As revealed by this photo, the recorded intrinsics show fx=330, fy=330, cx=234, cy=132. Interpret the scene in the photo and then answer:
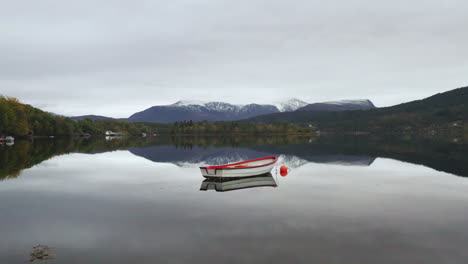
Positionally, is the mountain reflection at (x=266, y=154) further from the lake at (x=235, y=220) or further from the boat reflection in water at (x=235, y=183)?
the boat reflection in water at (x=235, y=183)

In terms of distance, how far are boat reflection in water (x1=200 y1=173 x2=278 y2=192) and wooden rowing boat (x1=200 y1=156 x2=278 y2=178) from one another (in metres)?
0.68

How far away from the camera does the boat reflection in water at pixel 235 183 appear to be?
33.7 m

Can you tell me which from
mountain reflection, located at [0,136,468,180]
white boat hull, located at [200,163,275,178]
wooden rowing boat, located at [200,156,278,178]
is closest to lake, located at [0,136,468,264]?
white boat hull, located at [200,163,275,178]

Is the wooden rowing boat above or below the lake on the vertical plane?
above

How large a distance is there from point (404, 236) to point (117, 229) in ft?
52.3

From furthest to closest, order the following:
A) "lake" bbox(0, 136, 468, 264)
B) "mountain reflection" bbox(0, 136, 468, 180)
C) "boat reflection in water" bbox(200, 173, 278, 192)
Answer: "mountain reflection" bbox(0, 136, 468, 180) → "boat reflection in water" bbox(200, 173, 278, 192) → "lake" bbox(0, 136, 468, 264)

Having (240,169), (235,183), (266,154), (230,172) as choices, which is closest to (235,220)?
(235,183)

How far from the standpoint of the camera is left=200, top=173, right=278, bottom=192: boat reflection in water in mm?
33741

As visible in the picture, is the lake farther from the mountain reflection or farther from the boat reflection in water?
the mountain reflection

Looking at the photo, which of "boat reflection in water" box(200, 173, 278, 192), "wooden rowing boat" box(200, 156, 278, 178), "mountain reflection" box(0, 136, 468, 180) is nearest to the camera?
"boat reflection in water" box(200, 173, 278, 192)

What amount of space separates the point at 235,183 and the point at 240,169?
188 cm

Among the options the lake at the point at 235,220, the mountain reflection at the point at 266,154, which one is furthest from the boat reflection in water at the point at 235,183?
the mountain reflection at the point at 266,154

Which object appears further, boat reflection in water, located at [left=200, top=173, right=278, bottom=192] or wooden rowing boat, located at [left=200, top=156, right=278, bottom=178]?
wooden rowing boat, located at [left=200, top=156, right=278, bottom=178]

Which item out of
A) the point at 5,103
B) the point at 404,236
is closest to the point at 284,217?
the point at 404,236
